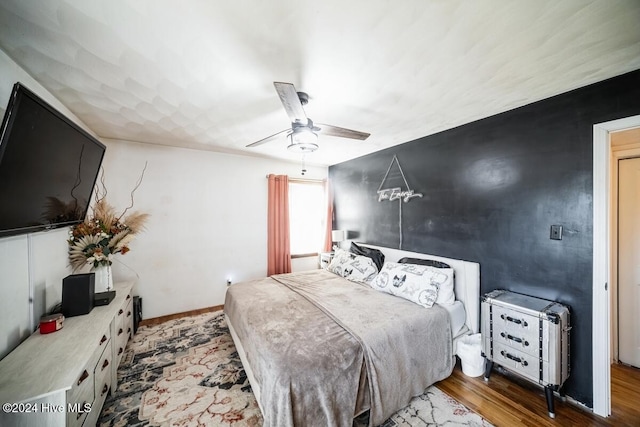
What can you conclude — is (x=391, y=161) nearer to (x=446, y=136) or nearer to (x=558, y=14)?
(x=446, y=136)

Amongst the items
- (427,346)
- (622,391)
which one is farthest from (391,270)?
(622,391)

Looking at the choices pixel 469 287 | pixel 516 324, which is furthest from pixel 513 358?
pixel 469 287

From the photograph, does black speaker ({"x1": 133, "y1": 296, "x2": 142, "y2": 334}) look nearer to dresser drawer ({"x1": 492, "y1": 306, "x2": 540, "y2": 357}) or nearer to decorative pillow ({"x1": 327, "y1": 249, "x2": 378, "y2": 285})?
decorative pillow ({"x1": 327, "y1": 249, "x2": 378, "y2": 285})

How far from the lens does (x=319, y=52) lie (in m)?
1.40

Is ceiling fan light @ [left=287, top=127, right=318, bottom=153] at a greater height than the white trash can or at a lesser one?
greater

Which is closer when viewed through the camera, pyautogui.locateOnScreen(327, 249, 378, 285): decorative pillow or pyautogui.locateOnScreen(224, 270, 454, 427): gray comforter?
pyautogui.locateOnScreen(224, 270, 454, 427): gray comforter

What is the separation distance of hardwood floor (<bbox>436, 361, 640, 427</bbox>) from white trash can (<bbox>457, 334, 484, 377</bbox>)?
0.05 metres

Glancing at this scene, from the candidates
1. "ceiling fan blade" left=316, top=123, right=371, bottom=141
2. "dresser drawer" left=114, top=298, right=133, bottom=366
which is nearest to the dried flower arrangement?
"dresser drawer" left=114, top=298, right=133, bottom=366

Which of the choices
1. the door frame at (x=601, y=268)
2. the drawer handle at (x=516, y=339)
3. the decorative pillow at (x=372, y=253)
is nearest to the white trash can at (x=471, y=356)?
the drawer handle at (x=516, y=339)

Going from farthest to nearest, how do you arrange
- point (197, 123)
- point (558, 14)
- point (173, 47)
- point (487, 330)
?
point (197, 123) → point (487, 330) → point (173, 47) → point (558, 14)

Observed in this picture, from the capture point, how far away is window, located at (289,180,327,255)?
446 centimetres

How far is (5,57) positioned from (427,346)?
12.0 ft

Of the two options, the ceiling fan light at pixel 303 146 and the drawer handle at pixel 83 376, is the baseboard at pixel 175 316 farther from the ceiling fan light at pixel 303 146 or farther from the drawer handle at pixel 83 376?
the ceiling fan light at pixel 303 146

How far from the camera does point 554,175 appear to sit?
198 cm
